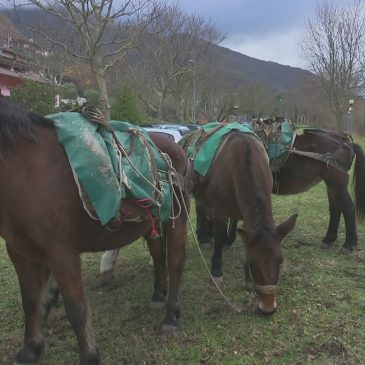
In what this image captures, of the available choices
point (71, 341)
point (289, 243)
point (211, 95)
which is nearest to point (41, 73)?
point (211, 95)

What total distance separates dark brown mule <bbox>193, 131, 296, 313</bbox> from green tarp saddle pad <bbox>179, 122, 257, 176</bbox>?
0.06 m

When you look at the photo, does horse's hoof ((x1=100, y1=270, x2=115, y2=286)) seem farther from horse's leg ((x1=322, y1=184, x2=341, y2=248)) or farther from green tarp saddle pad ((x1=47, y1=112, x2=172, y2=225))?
horse's leg ((x1=322, y1=184, x2=341, y2=248))

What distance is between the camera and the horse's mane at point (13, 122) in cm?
244

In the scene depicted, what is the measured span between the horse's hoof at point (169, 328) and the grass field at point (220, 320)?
54 mm

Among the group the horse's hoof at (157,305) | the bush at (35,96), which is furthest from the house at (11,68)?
the horse's hoof at (157,305)

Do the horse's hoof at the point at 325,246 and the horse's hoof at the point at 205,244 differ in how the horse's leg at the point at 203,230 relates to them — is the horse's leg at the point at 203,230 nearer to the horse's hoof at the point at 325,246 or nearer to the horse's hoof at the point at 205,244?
the horse's hoof at the point at 205,244

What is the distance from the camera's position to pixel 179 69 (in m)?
29.1

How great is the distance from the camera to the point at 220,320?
12.2ft

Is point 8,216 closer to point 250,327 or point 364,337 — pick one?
point 250,327

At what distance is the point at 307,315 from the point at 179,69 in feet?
87.5

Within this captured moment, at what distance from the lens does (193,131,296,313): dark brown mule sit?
11.1 ft

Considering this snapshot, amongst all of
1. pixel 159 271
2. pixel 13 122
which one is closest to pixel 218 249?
pixel 159 271

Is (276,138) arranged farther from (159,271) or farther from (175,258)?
(175,258)

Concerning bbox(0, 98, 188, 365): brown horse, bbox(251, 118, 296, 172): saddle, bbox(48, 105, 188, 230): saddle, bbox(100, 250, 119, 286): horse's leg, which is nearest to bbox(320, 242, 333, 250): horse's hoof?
bbox(251, 118, 296, 172): saddle
